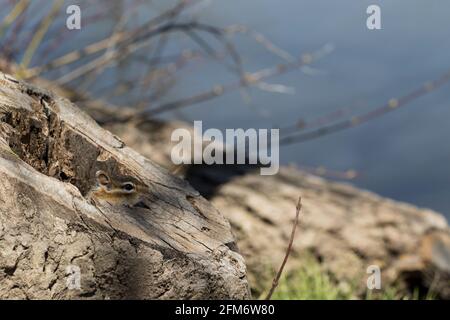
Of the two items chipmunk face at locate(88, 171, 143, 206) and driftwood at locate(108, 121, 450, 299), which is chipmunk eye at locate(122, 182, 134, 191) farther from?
driftwood at locate(108, 121, 450, 299)

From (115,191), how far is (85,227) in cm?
22

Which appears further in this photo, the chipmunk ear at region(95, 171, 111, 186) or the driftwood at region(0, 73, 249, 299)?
the chipmunk ear at region(95, 171, 111, 186)

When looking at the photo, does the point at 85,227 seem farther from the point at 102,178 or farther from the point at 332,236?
the point at 332,236

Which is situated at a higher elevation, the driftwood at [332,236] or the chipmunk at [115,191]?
the driftwood at [332,236]

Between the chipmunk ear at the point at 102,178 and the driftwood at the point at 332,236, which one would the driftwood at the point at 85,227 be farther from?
the driftwood at the point at 332,236

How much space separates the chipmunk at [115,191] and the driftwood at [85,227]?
0.02 m

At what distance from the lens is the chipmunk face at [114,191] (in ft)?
5.05

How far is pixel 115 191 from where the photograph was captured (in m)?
1.57

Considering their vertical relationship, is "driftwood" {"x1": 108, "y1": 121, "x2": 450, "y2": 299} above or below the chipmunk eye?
above

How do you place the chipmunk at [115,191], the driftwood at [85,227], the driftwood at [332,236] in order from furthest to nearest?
the driftwood at [332,236]
the chipmunk at [115,191]
the driftwood at [85,227]

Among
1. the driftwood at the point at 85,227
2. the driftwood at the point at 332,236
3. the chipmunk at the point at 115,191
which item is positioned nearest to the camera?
the driftwood at the point at 85,227

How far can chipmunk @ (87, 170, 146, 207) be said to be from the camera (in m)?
1.54

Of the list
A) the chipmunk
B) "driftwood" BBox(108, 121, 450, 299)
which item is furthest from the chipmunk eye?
"driftwood" BBox(108, 121, 450, 299)

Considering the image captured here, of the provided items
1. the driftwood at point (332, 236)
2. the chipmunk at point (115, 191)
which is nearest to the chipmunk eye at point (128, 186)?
the chipmunk at point (115, 191)
